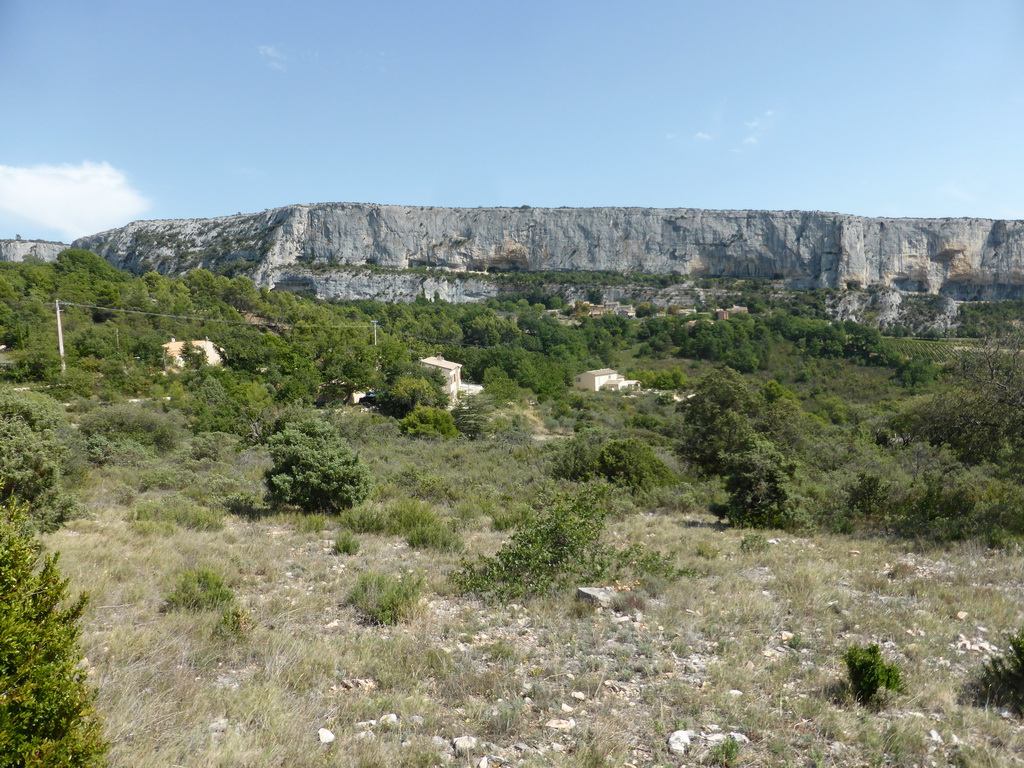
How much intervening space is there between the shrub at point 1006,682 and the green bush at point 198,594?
577 centimetres

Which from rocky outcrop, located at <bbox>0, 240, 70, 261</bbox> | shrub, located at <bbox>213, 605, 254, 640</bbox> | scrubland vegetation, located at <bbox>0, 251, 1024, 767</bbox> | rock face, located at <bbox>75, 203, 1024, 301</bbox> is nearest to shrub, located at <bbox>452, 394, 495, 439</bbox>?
scrubland vegetation, located at <bbox>0, 251, 1024, 767</bbox>

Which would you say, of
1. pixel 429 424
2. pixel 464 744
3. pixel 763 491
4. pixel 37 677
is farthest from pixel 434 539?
pixel 429 424

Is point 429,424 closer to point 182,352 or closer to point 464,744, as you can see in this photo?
point 182,352

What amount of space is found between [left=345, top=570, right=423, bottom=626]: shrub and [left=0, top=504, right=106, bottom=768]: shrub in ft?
9.23

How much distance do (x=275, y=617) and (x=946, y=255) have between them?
95.2 metres

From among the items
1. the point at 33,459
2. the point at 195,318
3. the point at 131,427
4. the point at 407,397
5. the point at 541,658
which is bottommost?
the point at 407,397

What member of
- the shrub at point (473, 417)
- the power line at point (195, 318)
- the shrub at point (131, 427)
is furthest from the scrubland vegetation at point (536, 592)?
the power line at point (195, 318)

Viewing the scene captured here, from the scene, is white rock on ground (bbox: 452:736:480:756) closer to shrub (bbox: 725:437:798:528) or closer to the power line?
shrub (bbox: 725:437:798:528)

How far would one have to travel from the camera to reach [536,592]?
590 centimetres

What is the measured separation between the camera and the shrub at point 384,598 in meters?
5.03

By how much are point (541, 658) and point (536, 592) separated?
1.54 m

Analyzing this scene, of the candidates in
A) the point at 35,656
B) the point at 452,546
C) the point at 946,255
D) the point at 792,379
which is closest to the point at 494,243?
the point at 792,379

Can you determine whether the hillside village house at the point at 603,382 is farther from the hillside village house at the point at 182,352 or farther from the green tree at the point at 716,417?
the hillside village house at the point at 182,352

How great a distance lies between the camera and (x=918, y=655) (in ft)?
14.3
